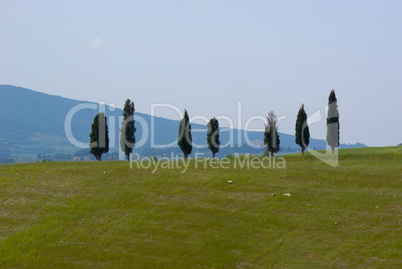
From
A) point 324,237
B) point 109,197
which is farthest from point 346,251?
point 109,197

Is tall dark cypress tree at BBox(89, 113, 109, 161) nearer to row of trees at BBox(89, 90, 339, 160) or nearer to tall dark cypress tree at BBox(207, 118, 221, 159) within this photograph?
row of trees at BBox(89, 90, 339, 160)

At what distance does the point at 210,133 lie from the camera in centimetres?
7100

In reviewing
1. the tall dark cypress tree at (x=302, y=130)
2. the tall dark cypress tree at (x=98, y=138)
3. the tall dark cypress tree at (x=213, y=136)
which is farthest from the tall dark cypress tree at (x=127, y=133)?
the tall dark cypress tree at (x=302, y=130)

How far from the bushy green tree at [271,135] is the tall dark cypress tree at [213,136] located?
7014 millimetres

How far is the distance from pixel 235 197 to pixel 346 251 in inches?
457

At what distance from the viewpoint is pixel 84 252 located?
96.3 ft

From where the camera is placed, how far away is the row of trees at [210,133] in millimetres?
64375

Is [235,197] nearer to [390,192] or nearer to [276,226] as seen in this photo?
[276,226]

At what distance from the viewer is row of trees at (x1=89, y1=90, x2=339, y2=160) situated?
6438 cm

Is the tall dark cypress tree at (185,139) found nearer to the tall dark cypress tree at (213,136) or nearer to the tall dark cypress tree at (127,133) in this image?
the tall dark cypress tree at (213,136)

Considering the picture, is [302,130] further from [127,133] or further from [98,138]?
[98,138]
